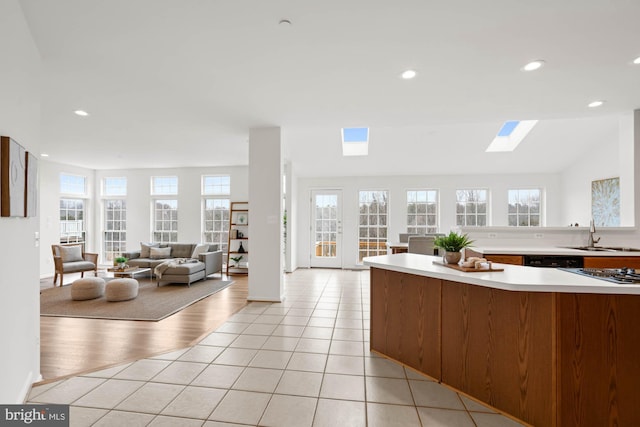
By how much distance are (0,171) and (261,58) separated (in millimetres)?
1995

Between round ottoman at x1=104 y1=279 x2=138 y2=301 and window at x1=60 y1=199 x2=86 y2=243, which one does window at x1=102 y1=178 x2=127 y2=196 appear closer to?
window at x1=60 y1=199 x2=86 y2=243

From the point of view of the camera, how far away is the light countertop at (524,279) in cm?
172

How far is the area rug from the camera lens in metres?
4.14

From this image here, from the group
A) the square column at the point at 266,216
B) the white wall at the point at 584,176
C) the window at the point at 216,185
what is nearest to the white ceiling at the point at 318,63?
the square column at the point at 266,216

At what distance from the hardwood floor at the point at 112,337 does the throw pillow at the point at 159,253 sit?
2.94 m

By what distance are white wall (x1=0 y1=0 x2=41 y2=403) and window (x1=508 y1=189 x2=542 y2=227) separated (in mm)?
8493

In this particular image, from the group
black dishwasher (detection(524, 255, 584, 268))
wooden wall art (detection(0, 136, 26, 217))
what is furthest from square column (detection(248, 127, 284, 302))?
black dishwasher (detection(524, 255, 584, 268))

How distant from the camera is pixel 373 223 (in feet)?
25.6

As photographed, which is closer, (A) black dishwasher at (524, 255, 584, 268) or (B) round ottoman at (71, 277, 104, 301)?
(A) black dishwasher at (524, 255, 584, 268)

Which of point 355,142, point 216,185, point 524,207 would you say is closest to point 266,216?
point 355,142

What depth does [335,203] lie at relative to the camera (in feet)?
26.1

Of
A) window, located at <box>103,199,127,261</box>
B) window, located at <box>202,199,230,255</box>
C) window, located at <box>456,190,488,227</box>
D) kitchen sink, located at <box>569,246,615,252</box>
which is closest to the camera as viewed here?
kitchen sink, located at <box>569,246,615,252</box>

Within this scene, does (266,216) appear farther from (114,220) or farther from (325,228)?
(114,220)

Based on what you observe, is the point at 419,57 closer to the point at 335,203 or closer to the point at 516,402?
the point at 516,402
